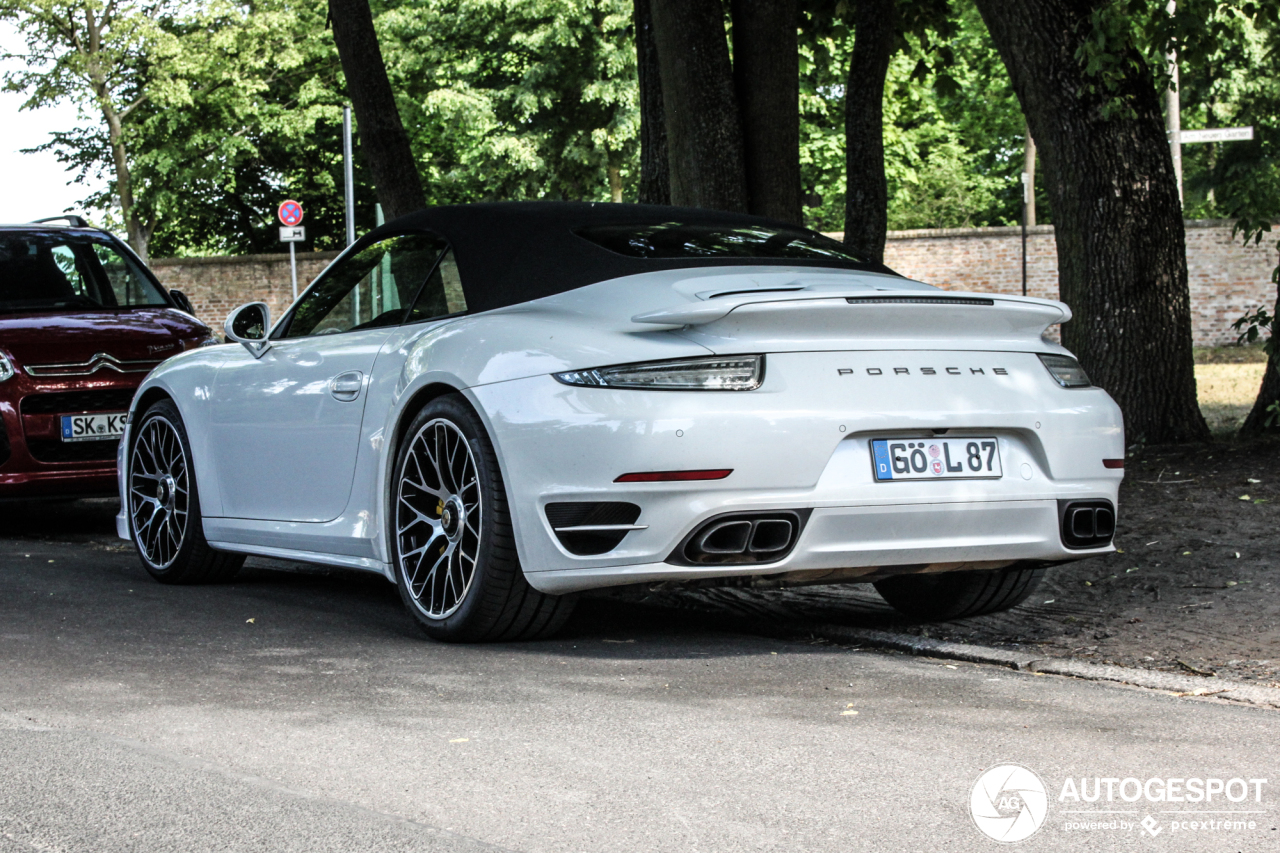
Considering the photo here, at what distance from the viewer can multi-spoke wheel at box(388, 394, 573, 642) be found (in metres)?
4.70

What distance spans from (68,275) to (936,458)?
7201mm

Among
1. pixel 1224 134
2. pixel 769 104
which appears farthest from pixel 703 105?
pixel 1224 134

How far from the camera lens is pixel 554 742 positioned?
367 cm

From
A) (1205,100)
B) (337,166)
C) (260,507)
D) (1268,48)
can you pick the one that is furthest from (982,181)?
(260,507)

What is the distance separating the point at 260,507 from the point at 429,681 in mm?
1927

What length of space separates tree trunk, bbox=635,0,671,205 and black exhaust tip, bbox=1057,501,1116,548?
285 inches

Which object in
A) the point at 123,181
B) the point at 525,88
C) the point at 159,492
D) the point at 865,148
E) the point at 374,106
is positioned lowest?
the point at 159,492

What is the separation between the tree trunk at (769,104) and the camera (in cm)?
997

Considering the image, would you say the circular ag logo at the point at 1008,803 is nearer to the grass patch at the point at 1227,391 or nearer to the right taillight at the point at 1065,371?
the right taillight at the point at 1065,371

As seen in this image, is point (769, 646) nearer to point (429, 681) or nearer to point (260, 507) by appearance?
point (429, 681)

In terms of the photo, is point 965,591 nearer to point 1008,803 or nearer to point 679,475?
point 679,475

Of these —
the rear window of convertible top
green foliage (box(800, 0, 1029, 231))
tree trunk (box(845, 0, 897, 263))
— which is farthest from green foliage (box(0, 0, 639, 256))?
the rear window of convertible top

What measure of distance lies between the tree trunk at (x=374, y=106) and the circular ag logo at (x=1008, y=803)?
8644 mm

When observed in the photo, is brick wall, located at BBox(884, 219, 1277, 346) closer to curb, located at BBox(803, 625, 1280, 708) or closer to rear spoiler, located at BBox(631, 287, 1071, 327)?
curb, located at BBox(803, 625, 1280, 708)
